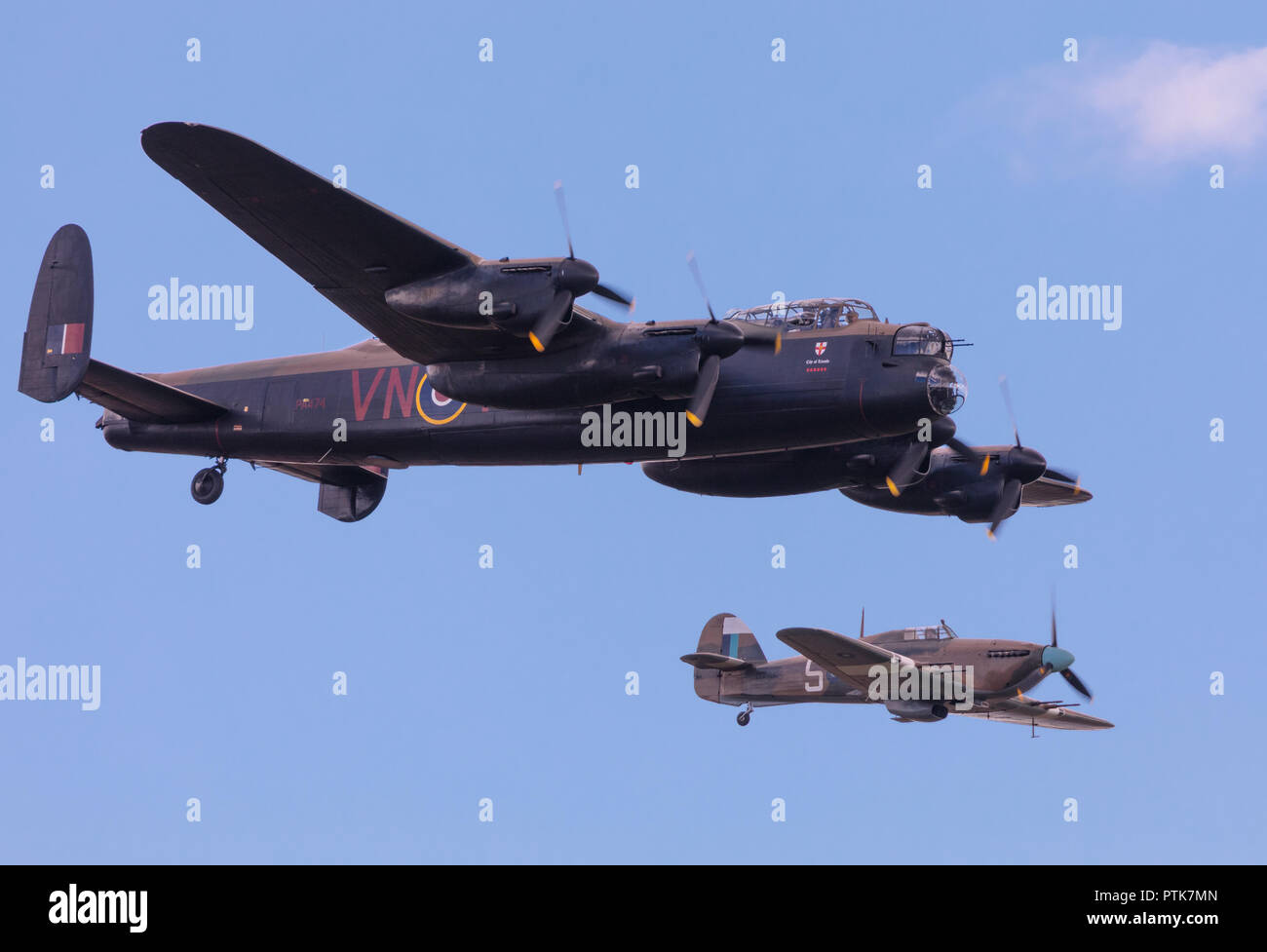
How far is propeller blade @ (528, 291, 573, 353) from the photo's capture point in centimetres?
2719

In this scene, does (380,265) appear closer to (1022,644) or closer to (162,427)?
(162,427)

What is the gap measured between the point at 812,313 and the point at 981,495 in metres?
6.92

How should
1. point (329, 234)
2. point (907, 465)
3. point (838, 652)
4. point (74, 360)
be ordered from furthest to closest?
1. point (838, 652)
2. point (907, 465)
3. point (74, 360)
4. point (329, 234)

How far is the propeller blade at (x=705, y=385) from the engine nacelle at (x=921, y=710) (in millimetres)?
14371

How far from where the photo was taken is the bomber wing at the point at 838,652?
4075 centimetres

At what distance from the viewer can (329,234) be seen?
2878 cm

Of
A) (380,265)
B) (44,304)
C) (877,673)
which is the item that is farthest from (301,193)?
(877,673)

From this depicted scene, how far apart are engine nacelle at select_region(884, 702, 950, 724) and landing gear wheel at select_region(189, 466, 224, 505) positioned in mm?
16474

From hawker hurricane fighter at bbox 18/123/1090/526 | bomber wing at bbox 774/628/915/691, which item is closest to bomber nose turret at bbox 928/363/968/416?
hawker hurricane fighter at bbox 18/123/1090/526

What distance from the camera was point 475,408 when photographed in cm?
3212

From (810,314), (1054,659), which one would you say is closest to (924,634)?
(1054,659)

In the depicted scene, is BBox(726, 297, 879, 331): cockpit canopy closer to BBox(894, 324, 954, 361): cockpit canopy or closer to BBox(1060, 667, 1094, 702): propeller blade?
BBox(894, 324, 954, 361): cockpit canopy

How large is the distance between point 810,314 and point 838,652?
1280 centimetres

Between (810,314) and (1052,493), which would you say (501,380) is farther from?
(1052,493)
